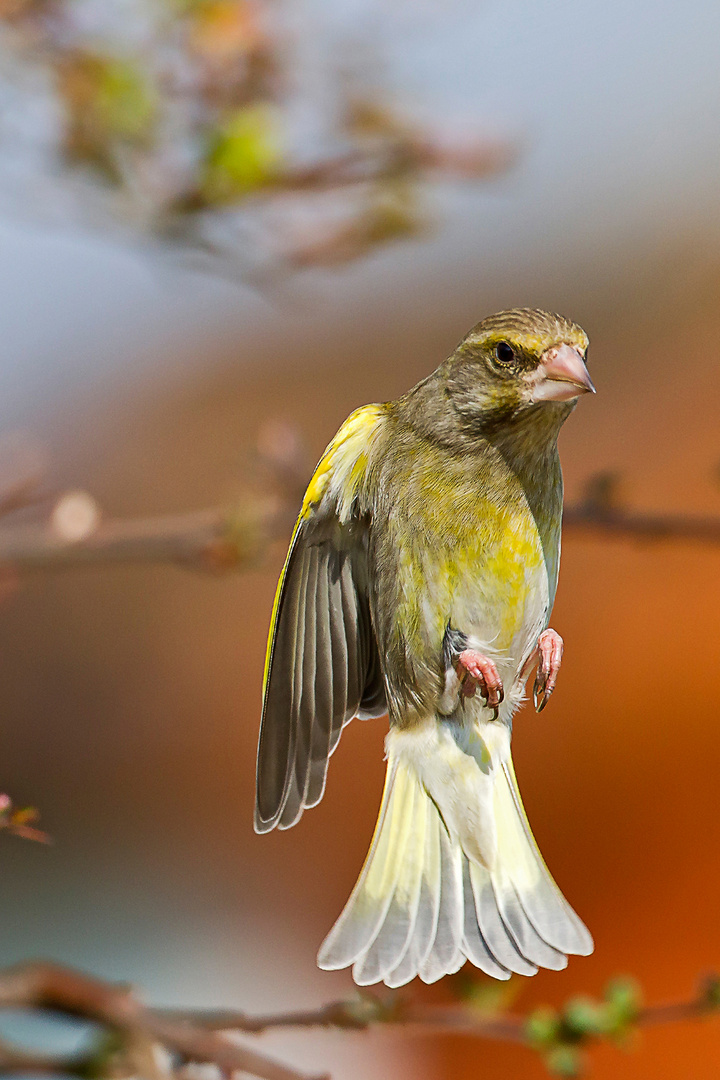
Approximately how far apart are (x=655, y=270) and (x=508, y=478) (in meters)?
7.60

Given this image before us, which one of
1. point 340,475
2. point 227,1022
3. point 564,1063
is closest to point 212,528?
point 340,475

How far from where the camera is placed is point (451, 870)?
183 cm

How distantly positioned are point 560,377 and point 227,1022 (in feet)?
2.73

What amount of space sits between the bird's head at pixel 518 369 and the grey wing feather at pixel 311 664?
0.30m

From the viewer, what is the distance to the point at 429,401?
1.69 metres

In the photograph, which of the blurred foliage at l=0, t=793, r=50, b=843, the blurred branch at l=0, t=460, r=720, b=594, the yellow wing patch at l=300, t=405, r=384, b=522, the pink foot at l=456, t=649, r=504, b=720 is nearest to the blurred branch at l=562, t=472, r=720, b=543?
the blurred branch at l=0, t=460, r=720, b=594

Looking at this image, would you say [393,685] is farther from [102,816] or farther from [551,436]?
[102,816]

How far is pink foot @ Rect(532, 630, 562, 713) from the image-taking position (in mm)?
1451

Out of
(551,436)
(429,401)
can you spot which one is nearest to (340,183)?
(429,401)

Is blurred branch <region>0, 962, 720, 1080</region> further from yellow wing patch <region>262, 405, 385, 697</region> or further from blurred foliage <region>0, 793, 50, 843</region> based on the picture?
yellow wing patch <region>262, 405, 385, 697</region>

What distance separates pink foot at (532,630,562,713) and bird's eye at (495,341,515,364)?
0.38 m

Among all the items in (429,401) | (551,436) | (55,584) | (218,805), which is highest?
(55,584)

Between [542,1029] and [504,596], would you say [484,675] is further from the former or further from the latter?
[542,1029]

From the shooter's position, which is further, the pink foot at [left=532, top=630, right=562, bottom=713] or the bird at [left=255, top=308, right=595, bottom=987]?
the bird at [left=255, top=308, right=595, bottom=987]
